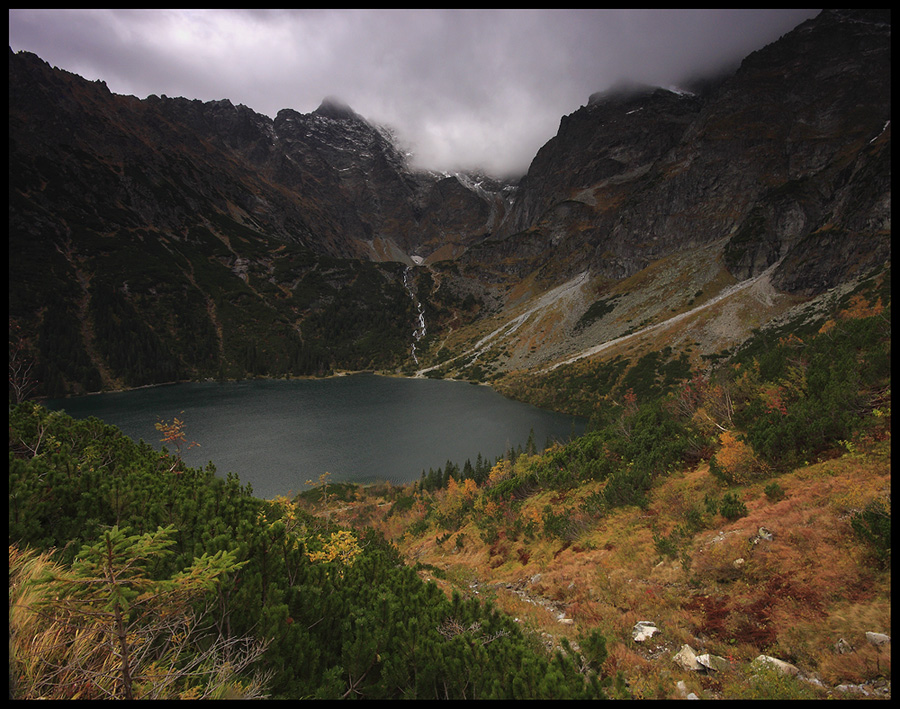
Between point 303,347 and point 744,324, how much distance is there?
99533mm

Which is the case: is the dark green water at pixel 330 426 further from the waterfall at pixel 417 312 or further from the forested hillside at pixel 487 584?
the waterfall at pixel 417 312

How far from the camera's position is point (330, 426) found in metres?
52.2

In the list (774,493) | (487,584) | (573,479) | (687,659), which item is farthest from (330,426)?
(687,659)

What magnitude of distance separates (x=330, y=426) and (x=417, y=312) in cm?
8891

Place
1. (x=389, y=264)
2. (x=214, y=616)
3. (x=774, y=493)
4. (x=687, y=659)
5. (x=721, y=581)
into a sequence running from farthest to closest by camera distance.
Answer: (x=389, y=264), (x=774, y=493), (x=721, y=581), (x=687, y=659), (x=214, y=616)

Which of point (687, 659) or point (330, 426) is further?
point (330, 426)

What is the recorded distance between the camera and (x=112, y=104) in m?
170

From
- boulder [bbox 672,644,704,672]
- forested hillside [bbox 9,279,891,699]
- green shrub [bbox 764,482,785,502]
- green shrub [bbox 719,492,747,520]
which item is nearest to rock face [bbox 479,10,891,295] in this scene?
forested hillside [bbox 9,279,891,699]

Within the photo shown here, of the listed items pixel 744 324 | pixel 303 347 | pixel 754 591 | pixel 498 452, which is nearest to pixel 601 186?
pixel 744 324

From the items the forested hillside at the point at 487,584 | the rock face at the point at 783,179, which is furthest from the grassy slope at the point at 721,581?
the rock face at the point at 783,179

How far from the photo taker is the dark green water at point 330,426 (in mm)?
38875

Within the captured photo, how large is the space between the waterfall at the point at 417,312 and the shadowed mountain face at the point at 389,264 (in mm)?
2599

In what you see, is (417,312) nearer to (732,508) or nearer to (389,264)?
(389,264)

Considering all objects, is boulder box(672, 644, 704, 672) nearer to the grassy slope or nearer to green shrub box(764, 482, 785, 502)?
the grassy slope
